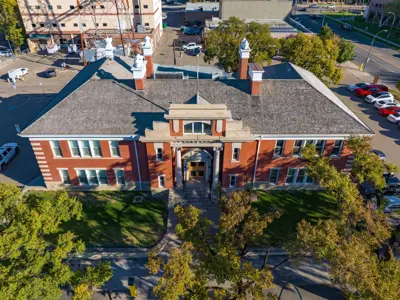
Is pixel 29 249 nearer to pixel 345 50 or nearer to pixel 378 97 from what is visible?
pixel 378 97

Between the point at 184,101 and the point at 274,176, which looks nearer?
the point at 184,101

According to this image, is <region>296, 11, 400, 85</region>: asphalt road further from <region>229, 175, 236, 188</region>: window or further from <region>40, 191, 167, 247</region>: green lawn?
<region>40, 191, 167, 247</region>: green lawn

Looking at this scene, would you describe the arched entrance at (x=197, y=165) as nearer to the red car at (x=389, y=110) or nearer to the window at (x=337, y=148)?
the window at (x=337, y=148)

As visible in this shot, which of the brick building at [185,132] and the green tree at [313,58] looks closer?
the brick building at [185,132]

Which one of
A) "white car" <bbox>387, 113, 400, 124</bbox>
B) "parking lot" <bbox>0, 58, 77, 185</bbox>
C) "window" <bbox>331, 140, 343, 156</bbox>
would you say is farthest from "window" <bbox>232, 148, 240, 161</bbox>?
"white car" <bbox>387, 113, 400, 124</bbox>

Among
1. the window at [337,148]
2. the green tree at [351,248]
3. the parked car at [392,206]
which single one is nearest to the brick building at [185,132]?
the window at [337,148]

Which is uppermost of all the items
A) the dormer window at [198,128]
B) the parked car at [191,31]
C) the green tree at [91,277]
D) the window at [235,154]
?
the dormer window at [198,128]

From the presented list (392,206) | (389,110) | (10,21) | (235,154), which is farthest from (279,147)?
(10,21)
